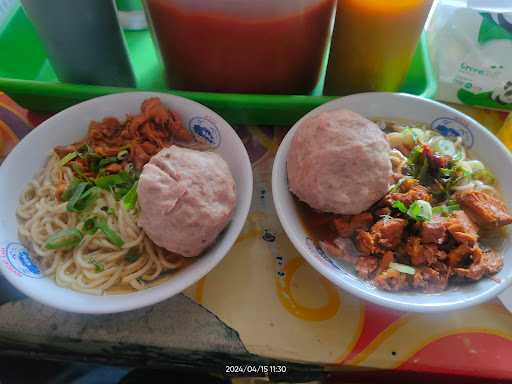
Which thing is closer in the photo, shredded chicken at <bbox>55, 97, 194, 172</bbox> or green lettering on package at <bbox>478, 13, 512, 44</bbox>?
shredded chicken at <bbox>55, 97, 194, 172</bbox>

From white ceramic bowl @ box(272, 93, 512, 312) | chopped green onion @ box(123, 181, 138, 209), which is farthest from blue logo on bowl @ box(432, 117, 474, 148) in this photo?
chopped green onion @ box(123, 181, 138, 209)

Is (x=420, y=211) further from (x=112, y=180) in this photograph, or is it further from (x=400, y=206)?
(x=112, y=180)

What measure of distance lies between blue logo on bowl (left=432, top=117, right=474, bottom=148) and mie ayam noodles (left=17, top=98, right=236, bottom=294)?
25.1 inches

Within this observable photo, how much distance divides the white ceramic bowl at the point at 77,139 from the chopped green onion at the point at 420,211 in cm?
39

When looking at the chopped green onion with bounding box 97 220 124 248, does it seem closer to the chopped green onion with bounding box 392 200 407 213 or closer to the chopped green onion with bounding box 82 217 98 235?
the chopped green onion with bounding box 82 217 98 235

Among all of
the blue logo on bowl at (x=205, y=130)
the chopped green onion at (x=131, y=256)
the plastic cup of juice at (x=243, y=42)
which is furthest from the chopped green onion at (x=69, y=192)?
the plastic cup of juice at (x=243, y=42)

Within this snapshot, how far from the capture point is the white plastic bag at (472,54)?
127cm

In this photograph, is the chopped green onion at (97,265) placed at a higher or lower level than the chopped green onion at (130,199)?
→ lower

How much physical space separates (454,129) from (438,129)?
42 mm

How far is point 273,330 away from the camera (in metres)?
1.00

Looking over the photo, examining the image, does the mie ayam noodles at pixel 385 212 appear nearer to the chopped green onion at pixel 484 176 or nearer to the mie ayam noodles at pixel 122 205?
the chopped green onion at pixel 484 176

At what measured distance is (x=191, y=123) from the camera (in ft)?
3.90

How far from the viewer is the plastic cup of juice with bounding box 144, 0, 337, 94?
3.51 ft

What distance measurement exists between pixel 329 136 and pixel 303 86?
45 centimetres
